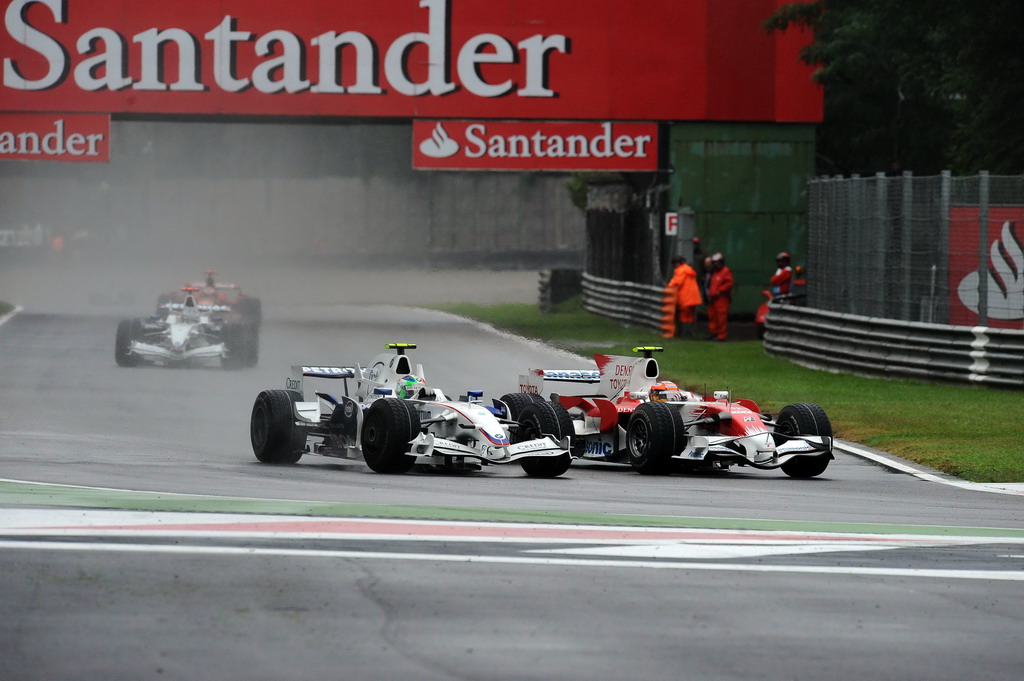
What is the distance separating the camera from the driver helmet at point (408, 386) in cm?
1451

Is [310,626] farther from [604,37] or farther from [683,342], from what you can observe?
[604,37]

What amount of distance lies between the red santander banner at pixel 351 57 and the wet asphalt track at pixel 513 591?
20.0 meters

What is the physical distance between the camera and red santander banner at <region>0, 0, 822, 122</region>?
33.2 metres

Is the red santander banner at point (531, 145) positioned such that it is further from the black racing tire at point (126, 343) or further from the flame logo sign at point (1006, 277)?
the flame logo sign at point (1006, 277)

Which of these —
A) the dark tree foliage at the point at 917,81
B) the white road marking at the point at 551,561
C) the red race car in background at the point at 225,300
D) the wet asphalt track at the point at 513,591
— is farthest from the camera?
the dark tree foliage at the point at 917,81

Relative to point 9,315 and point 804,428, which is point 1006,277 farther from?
point 9,315

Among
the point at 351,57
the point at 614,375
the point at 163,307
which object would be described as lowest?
the point at 614,375

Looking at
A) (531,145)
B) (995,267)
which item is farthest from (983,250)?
(531,145)

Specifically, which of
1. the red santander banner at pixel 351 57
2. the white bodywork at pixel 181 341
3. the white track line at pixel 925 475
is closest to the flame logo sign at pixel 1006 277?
the white track line at pixel 925 475

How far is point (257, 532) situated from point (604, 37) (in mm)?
25904

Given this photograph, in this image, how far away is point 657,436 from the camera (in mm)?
14125

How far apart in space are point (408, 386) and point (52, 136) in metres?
20.8

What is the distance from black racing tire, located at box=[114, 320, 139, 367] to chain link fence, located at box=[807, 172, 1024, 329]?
35.5ft

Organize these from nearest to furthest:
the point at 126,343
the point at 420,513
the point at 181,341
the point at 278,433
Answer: the point at 420,513, the point at 278,433, the point at 126,343, the point at 181,341
